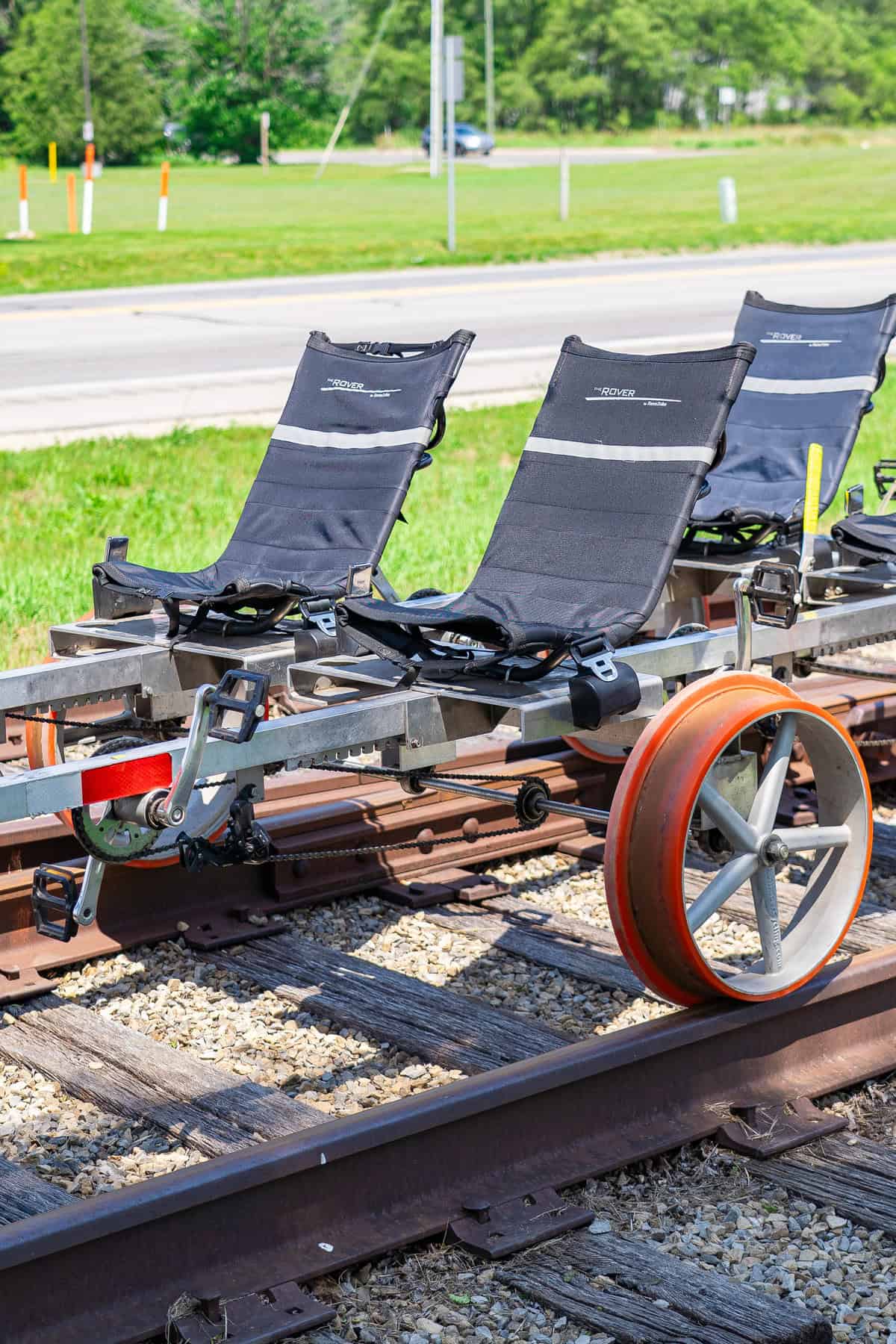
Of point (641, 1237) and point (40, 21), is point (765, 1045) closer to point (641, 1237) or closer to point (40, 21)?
point (641, 1237)

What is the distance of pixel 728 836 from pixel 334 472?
2.47 meters

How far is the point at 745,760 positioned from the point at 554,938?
46.1 inches

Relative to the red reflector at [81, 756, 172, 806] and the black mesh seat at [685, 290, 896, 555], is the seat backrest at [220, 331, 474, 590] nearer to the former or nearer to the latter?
the black mesh seat at [685, 290, 896, 555]

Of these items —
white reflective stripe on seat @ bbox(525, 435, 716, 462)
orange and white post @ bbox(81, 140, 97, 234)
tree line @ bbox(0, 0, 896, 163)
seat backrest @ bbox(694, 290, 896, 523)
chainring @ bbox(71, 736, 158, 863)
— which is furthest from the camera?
tree line @ bbox(0, 0, 896, 163)

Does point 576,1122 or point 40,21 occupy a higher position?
point 40,21

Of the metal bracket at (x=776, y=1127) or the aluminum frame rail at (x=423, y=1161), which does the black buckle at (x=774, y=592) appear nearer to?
the aluminum frame rail at (x=423, y=1161)

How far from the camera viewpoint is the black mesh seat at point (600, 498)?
5.43 metres

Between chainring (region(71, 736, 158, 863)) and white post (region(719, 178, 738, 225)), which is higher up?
white post (region(719, 178, 738, 225))

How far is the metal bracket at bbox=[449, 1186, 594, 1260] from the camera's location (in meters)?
3.79

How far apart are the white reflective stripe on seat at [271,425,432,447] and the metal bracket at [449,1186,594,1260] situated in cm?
306

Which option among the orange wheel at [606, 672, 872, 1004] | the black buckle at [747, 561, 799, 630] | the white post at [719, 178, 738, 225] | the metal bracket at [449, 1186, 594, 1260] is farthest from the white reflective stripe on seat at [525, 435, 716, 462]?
the white post at [719, 178, 738, 225]

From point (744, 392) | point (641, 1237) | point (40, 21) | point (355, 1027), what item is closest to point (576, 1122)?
point (641, 1237)

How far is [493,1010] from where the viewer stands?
16.6ft

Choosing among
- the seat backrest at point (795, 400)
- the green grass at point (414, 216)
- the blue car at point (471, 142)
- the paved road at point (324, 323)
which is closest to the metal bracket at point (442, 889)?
the seat backrest at point (795, 400)
